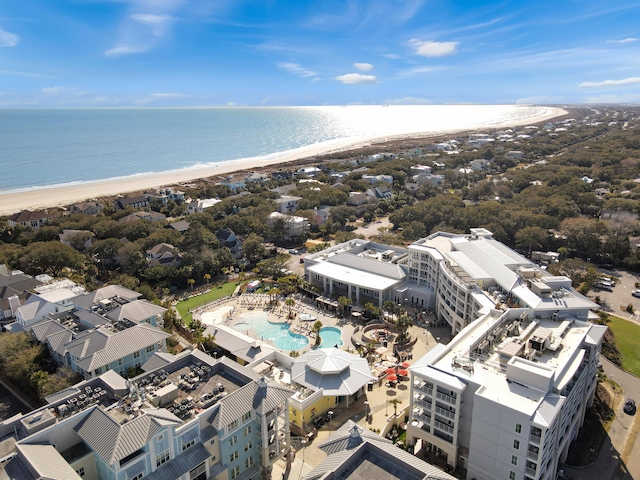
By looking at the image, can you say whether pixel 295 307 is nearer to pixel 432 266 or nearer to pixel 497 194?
pixel 432 266

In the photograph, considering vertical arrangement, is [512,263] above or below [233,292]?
above

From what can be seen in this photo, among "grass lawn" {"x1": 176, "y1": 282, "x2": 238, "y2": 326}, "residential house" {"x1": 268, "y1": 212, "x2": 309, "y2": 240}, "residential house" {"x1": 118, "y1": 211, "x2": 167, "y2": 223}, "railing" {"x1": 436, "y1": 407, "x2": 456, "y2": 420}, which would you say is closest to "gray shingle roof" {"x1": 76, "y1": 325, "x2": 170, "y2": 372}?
"grass lawn" {"x1": 176, "y1": 282, "x2": 238, "y2": 326}

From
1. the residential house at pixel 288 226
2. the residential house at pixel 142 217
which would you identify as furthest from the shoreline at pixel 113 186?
the residential house at pixel 288 226

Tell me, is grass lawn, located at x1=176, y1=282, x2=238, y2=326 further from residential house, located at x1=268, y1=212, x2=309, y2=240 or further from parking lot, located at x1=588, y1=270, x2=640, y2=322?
parking lot, located at x1=588, y1=270, x2=640, y2=322

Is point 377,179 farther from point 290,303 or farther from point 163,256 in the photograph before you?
point 290,303

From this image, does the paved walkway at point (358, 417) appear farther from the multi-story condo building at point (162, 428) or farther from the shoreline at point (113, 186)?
the shoreline at point (113, 186)

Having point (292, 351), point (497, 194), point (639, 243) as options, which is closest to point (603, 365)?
point (292, 351)

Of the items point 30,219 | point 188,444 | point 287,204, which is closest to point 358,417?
point 188,444
